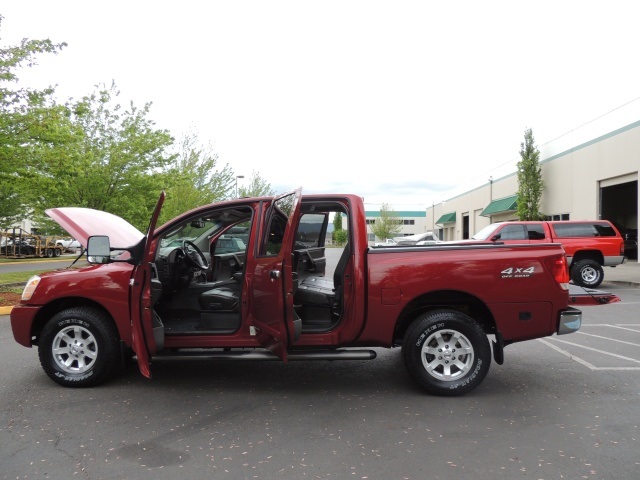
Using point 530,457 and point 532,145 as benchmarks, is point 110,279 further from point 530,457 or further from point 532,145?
point 532,145

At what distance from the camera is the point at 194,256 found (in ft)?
18.5

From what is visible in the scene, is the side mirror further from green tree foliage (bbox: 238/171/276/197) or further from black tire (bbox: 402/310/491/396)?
green tree foliage (bbox: 238/171/276/197)

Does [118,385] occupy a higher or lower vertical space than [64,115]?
lower

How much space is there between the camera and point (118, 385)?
16.5ft

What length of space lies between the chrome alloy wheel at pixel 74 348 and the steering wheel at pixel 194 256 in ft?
4.01

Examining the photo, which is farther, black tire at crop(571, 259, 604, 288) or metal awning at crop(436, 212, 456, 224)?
metal awning at crop(436, 212, 456, 224)

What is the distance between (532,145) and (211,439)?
31.6 metres

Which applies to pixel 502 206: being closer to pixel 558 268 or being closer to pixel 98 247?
pixel 558 268

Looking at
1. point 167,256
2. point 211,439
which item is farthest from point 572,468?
point 167,256

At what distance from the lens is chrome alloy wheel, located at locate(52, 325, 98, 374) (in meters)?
4.89

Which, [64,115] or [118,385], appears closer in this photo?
[118,385]

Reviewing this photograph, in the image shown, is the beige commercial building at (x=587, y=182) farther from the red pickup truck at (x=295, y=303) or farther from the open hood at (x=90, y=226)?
the open hood at (x=90, y=226)

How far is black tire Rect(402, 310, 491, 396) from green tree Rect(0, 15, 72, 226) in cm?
1040

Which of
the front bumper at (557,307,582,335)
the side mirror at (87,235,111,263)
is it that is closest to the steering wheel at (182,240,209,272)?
the side mirror at (87,235,111,263)
